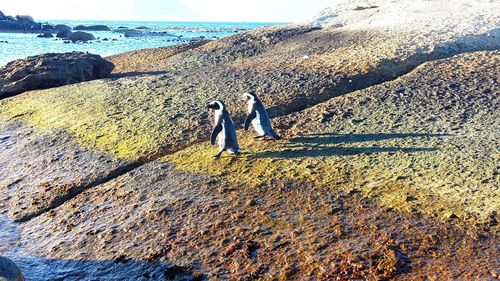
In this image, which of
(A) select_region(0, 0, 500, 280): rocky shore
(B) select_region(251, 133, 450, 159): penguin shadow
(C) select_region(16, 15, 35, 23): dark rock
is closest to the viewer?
(A) select_region(0, 0, 500, 280): rocky shore

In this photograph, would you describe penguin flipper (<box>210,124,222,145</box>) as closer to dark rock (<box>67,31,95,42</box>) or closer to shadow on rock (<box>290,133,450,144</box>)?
shadow on rock (<box>290,133,450,144</box>)

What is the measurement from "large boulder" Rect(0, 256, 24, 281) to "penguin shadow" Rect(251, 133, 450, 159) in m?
3.25

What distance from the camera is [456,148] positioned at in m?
6.34

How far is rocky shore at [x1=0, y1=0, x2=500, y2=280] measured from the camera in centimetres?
463

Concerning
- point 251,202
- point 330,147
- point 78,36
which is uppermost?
point 330,147

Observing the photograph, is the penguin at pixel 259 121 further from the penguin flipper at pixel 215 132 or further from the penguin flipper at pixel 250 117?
the penguin flipper at pixel 215 132

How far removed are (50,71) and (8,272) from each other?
940 cm

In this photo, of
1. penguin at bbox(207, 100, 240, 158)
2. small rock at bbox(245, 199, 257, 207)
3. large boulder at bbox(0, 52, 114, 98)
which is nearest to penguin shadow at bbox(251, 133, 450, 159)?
penguin at bbox(207, 100, 240, 158)

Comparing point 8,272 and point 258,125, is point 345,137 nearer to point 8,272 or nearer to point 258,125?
point 258,125

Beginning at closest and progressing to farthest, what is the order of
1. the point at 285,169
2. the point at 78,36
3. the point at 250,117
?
the point at 285,169 < the point at 250,117 < the point at 78,36

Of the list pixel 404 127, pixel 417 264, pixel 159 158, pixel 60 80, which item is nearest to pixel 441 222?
pixel 417 264

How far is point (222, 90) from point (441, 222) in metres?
5.60

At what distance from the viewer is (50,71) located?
12.8 metres

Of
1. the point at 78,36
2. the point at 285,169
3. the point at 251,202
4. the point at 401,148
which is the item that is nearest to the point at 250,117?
the point at 285,169
